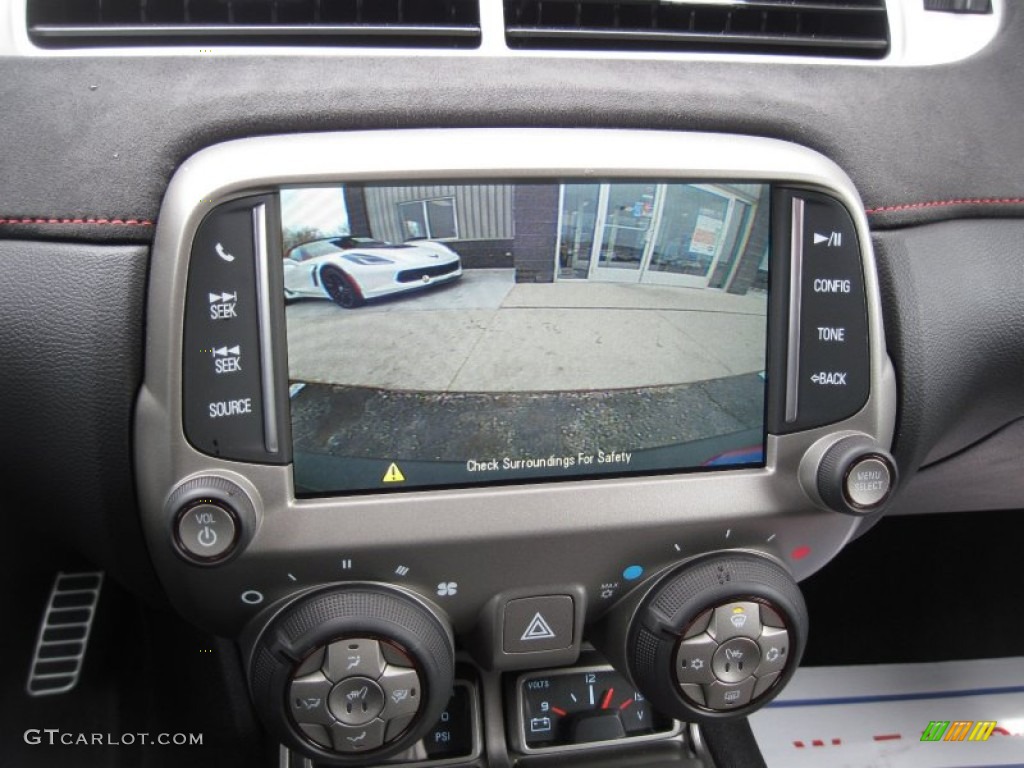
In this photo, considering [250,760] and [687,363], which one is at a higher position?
[687,363]

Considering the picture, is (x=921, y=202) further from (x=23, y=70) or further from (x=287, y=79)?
(x=23, y=70)

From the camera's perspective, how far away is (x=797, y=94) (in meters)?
1.21

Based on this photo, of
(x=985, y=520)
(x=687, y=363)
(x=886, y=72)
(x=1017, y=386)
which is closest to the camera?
(x=687, y=363)

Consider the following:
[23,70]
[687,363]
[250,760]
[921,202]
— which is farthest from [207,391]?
[921,202]

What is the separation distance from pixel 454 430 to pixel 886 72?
77 centimetres

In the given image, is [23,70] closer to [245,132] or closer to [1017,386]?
[245,132]

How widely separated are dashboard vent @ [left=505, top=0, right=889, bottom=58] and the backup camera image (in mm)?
228

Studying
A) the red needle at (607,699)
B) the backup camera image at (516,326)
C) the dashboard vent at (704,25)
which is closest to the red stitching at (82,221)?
the backup camera image at (516,326)

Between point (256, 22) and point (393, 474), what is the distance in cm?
56

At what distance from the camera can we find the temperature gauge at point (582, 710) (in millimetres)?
1425

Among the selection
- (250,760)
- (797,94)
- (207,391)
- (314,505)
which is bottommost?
(250,760)

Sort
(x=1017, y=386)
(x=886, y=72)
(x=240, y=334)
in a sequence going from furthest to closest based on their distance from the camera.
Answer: (x=1017, y=386)
(x=886, y=72)
(x=240, y=334)

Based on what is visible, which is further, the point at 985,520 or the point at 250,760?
the point at 985,520

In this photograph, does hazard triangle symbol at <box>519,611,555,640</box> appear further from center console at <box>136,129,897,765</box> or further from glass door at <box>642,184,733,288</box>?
glass door at <box>642,184,733,288</box>
